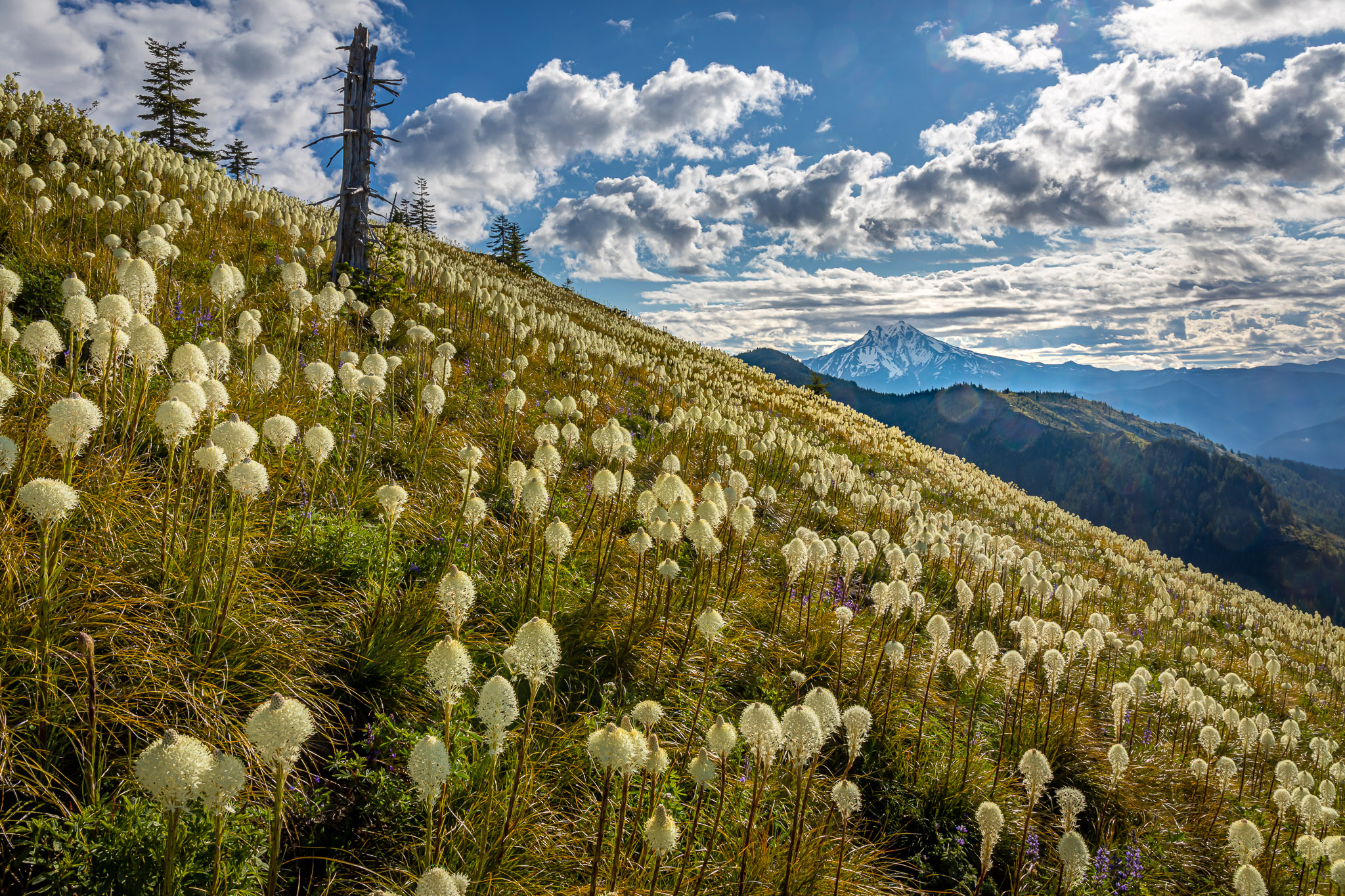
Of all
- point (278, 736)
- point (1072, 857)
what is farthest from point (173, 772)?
point (1072, 857)

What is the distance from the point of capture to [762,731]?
2.33 m

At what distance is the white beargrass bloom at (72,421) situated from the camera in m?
2.61

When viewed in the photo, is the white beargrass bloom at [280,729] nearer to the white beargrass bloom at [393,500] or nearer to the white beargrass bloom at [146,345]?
the white beargrass bloom at [393,500]

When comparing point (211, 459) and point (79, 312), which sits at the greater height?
point (79, 312)

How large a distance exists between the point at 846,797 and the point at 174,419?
12.3 ft

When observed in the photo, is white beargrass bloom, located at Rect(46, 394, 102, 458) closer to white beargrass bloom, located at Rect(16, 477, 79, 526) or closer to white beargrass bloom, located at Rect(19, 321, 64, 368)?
white beargrass bloom, located at Rect(16, 477, 79, 526)

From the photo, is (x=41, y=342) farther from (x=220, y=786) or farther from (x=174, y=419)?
(x=220, y=786)

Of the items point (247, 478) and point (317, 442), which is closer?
point (247, 478)

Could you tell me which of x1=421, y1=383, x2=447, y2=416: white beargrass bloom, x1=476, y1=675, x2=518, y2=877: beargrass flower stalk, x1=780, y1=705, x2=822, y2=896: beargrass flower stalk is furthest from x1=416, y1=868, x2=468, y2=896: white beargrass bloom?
x1=421, y1=383, x2=447, y2=416: white beargrass bloom

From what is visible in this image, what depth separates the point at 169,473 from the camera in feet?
9.92

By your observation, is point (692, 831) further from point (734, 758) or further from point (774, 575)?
point (774, 575)

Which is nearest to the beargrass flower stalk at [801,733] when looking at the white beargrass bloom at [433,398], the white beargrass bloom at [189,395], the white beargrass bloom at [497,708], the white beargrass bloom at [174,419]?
the white beargrass bloom at [497,708]

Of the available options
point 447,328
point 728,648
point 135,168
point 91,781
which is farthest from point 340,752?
point 135,168

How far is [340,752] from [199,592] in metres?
1.24
